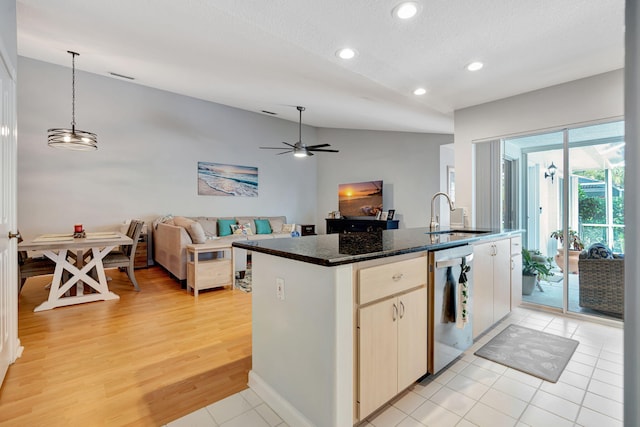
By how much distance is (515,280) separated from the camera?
10.2 ft

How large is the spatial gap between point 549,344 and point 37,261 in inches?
217

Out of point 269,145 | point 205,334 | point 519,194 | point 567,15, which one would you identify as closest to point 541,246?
point 519,194

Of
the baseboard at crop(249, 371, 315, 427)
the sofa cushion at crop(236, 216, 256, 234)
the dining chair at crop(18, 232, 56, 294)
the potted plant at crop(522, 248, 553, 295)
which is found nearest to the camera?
the baseboard at crop(249, 371, 315, 427)

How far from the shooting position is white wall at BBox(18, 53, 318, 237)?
16.0 feet

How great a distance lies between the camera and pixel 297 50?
118 inches

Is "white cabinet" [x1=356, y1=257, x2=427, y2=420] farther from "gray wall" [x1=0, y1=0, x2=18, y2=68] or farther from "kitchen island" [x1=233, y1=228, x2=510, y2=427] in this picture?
"gray wall" [x1=0, y1=0, x2=18, y2=68]

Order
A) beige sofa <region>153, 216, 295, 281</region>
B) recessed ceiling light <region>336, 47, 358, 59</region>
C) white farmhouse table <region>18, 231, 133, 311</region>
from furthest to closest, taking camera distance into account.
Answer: beige sofa <region>153, 216, 295, 281</region>, white farmhouse table <region>18, 231, 133, 311</region>, recessed ceiling light <region>336, 47, 358, 59</region>

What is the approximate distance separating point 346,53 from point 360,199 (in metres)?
4.83

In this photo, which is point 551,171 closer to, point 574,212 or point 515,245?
point 574,212

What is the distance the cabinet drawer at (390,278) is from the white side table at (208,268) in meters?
2.99

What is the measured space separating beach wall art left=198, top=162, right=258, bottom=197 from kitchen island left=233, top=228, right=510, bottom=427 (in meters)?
5.27

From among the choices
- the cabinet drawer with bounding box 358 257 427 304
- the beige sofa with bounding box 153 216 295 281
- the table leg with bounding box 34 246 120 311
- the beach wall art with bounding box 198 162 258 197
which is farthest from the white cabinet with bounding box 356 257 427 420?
the beach wall art with bounding box 198 162 258 197

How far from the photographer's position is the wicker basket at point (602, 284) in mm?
2926

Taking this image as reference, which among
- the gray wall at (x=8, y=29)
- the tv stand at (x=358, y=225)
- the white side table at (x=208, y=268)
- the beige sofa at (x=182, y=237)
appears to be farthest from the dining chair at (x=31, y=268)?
the tv stand at (x=358, y=225)
